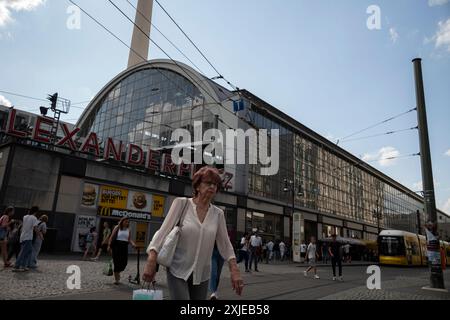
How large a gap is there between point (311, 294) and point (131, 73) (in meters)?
42.3

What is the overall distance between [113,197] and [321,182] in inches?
1354

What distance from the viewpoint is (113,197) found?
23.2 meters

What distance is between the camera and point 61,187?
20359 mm

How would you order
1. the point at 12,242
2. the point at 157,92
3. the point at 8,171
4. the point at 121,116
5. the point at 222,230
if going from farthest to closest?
the point at 121,116 < the point at 157,92 < the point at 8,171 < the point at 12,242 < the point at 222,230

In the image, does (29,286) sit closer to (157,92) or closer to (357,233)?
(157,92)

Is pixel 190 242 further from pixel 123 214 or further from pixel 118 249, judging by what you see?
pixel 123 214

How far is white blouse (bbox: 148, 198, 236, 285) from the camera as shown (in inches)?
115

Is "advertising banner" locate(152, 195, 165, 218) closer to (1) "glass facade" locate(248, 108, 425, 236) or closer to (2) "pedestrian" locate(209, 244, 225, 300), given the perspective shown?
(1) "glass facade" locate(248, 108, 425, 236)

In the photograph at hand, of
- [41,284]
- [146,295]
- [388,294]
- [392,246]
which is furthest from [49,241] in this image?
[392,246]

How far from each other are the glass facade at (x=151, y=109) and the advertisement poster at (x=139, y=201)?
11921 millimetres

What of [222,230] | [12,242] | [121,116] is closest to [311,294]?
[222,230]

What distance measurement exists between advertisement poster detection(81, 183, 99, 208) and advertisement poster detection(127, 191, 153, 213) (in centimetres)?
254

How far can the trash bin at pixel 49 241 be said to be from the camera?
1838cm

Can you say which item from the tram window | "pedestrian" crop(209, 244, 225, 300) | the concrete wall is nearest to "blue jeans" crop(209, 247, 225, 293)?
"pedestrian" crop(209, 244, 225, 300)
